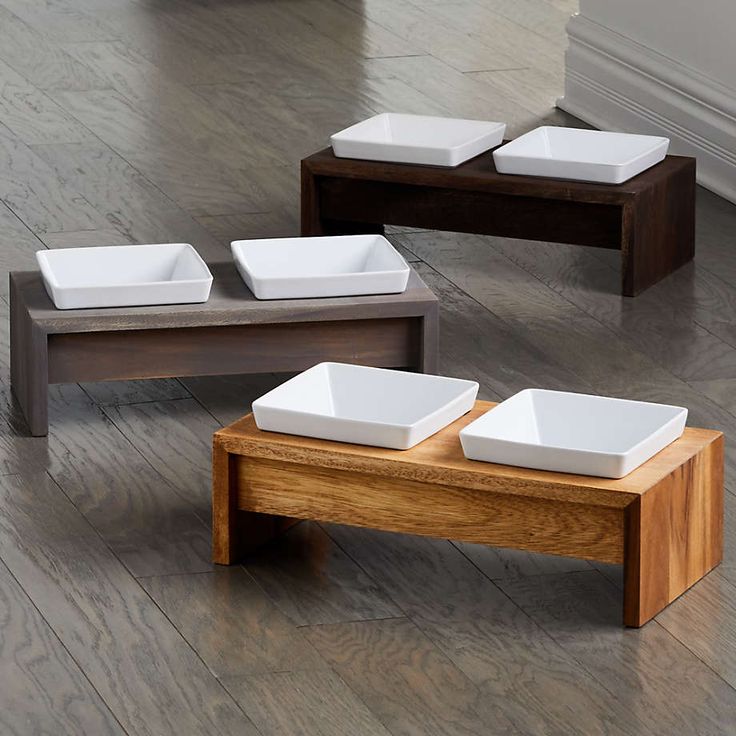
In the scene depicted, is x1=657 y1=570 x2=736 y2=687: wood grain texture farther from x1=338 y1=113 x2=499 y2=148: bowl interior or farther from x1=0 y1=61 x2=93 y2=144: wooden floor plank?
x1=0 y1=61 x2=93 y2=144: wooden floor plank

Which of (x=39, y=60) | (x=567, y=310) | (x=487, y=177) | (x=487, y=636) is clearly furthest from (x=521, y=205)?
(x=39, y=60)

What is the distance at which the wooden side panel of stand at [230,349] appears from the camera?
2.60 m

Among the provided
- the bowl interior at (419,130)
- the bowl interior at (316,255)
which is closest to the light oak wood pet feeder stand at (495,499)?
the bowl interior at (316,255)

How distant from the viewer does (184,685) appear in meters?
1.92

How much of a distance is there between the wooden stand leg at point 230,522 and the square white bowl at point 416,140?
126 cm

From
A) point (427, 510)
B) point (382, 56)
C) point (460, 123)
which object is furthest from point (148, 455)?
point (382, 56)

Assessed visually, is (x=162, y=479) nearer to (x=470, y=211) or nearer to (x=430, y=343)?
(x=430, y=343)

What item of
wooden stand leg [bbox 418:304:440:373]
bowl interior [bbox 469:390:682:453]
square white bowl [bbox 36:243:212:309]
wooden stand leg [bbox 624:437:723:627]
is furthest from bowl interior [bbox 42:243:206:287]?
wooden stand leg [bbox 624:437:723:627]

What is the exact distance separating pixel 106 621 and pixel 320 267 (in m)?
0.88

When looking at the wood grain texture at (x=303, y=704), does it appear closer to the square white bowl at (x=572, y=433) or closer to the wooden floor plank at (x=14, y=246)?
the square white bowl at (x=572, y=433)

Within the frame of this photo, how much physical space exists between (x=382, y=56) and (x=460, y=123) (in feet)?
5.68

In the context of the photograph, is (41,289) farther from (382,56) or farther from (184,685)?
(382,56)

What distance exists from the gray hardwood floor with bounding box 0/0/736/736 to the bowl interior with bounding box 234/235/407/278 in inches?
8.3

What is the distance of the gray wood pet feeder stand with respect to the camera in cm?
258
